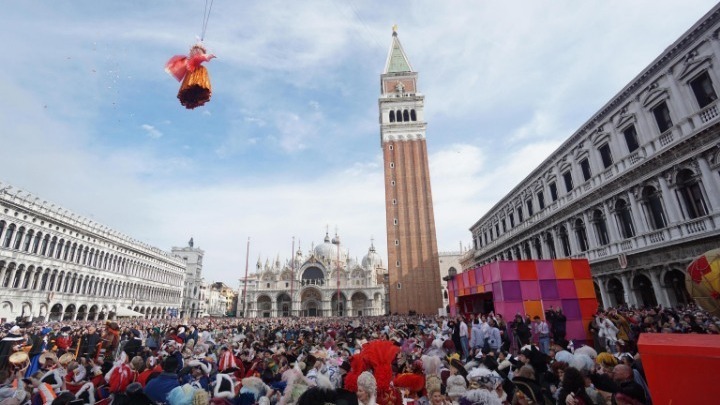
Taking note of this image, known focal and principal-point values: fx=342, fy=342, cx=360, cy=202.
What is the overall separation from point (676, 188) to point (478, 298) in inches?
403

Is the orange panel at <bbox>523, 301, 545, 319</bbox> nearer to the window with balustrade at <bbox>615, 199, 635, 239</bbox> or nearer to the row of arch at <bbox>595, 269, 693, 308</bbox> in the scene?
the row of arch at <bbox>595, 269, 693, 308</bbox>

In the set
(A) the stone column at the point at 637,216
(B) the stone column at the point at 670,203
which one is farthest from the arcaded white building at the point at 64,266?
(B) the stone column at the point at 670,203

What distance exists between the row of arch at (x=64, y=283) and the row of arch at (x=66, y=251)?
4.46 ft

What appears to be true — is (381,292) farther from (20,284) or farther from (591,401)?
(591,401)

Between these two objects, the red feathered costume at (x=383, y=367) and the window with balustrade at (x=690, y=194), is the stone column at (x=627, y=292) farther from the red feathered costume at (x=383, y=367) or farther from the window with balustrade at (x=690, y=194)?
the red feathered costume at (x=383, y=367)

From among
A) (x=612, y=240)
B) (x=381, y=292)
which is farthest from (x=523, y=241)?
(x=381, y=292)

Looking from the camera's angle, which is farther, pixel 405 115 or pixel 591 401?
pixel 405 115

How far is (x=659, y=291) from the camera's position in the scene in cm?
1465

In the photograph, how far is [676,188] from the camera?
1409 centimetres

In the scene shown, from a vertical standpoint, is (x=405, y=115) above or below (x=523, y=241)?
above

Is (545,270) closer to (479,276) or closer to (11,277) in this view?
(479,276)

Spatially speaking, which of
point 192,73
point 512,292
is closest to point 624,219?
point 512,292

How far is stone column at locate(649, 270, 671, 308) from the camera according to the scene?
47.1 ft

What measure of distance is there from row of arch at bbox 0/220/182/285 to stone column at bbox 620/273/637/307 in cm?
4335
